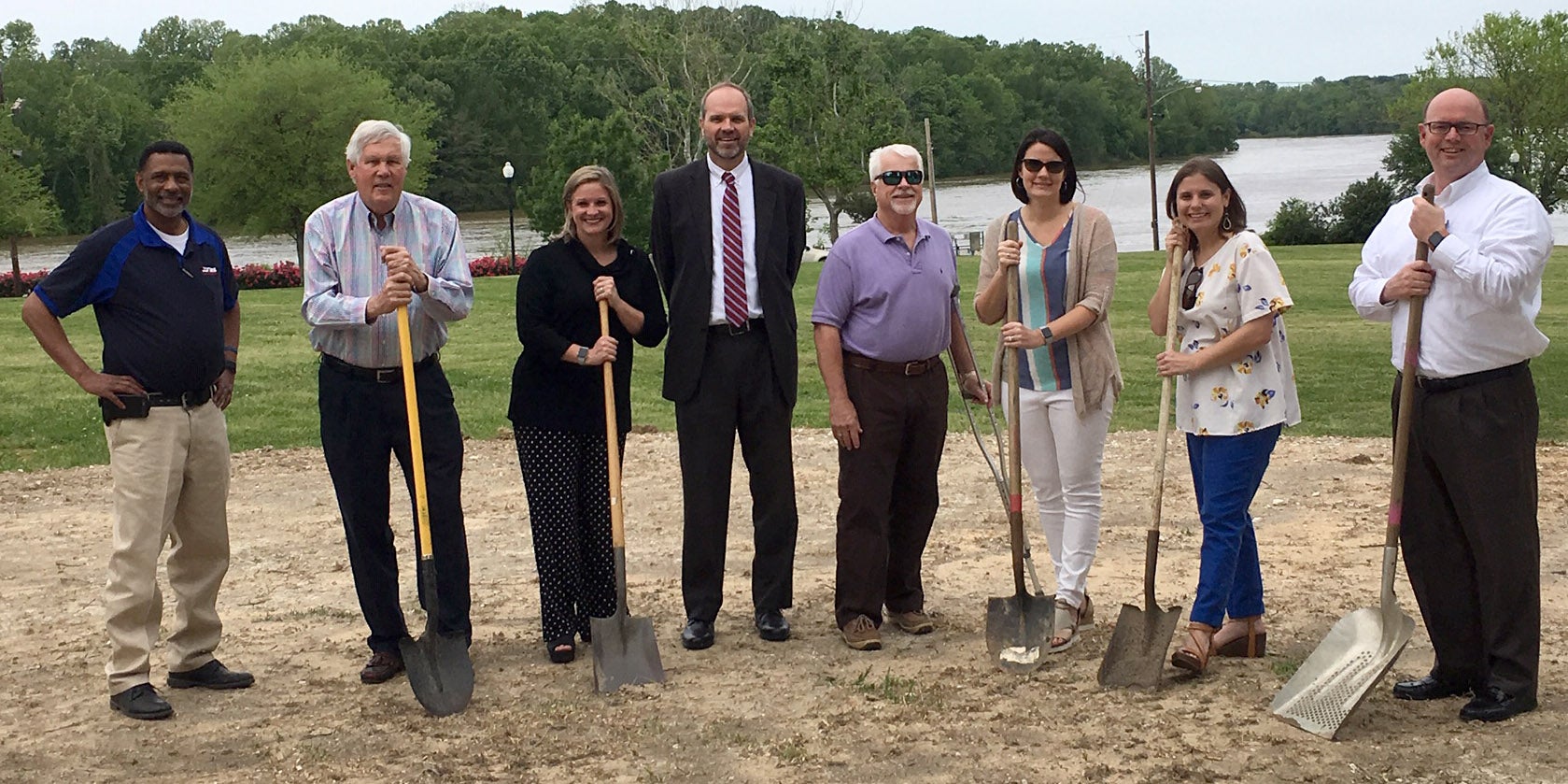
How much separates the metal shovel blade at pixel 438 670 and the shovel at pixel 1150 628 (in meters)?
2.24

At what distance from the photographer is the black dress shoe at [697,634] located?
612 centimetres

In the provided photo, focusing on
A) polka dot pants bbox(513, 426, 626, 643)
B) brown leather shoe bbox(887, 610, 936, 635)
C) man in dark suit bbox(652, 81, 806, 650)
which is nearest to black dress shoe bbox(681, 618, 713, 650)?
man in dark suit bbox(652, 81, 806, 650)

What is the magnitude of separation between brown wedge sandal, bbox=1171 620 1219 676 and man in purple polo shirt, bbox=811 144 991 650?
1.17 m

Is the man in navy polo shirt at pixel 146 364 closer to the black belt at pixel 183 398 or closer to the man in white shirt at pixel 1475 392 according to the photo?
the black belt at pixel 183 398

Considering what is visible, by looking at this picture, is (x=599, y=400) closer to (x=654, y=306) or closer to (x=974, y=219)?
(x=654, y=306)

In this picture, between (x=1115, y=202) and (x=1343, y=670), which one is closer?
(x=1343, y=670)

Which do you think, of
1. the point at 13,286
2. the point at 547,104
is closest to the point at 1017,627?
the point at 13,286

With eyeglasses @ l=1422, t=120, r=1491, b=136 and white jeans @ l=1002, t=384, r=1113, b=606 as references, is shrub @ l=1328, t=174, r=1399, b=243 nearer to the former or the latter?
white jeans @ l=1002, t=384, r=1113, b=606

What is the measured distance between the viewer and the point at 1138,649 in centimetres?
→ 545

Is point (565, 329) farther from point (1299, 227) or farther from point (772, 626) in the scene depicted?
point (1299, 227)

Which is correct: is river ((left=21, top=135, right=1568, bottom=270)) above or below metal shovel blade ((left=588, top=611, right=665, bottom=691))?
above

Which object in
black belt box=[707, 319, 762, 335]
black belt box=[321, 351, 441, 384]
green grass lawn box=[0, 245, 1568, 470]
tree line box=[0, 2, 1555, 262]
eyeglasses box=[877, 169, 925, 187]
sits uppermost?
tree line box=[0, 2, 1555, 262]

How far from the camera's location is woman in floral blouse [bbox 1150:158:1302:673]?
5.34 m

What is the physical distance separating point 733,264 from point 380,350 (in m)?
1.34
